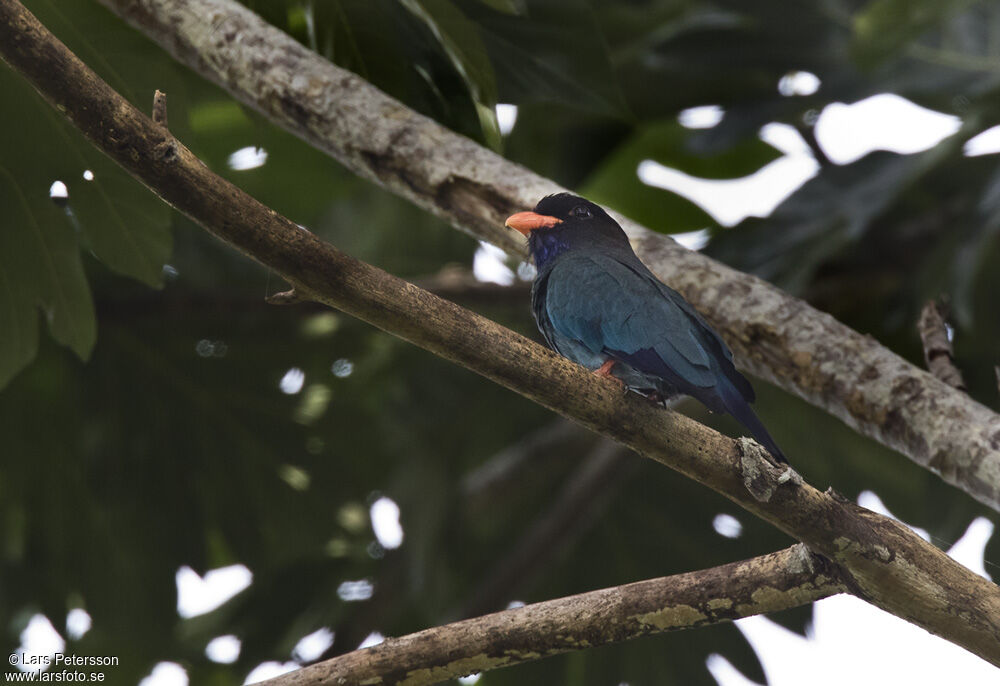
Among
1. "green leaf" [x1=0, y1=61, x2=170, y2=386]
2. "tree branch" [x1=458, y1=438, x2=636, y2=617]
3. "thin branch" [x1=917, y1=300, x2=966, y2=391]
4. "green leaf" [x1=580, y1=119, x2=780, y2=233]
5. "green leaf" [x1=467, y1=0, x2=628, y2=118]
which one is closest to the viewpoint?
"thin branch" [x1=917, y1=300, x2=966, y2=391]

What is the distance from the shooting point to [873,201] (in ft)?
14.2

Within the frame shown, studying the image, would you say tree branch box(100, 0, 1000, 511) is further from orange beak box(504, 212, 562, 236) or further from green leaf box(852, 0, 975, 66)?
green leaf box(852, 0, 975, 66)

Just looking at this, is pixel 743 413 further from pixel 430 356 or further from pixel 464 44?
pixel 430 356

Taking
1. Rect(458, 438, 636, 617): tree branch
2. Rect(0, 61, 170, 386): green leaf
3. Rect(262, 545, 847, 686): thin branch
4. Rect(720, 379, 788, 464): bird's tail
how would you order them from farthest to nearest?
1. Rect(458, 438, 636, 617): tree branch
2. Rect(0, 61, 170, 386): green leaf
3. Rect(720, 379, 788, 464): bird's tail
4. Rect(262, 545, 847, 686): thin branch

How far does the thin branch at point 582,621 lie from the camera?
2.51 metres

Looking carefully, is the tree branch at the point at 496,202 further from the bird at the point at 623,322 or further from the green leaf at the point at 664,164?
the green leaf at the point at 664,164

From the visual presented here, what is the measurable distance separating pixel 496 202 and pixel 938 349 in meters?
1.51

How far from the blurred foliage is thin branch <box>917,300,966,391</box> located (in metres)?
0.20

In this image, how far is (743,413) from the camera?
2.91 meters

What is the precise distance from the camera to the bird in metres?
2.97

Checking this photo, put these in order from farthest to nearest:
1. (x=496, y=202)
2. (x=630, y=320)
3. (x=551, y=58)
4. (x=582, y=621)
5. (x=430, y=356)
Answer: (x=430, y=356) → (x=551, y=58) → (x=496, y=202) → (x=630, y=320) → (x=582, y=621)

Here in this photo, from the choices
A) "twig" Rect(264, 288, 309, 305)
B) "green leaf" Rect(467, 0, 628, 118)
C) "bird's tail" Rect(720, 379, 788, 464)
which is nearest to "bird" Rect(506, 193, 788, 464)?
"bird's tail" Rect(720, 379, 788, 464)

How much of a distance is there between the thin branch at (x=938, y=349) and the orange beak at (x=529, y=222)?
1276 mm

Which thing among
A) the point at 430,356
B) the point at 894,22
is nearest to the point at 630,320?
the point at 894,22
